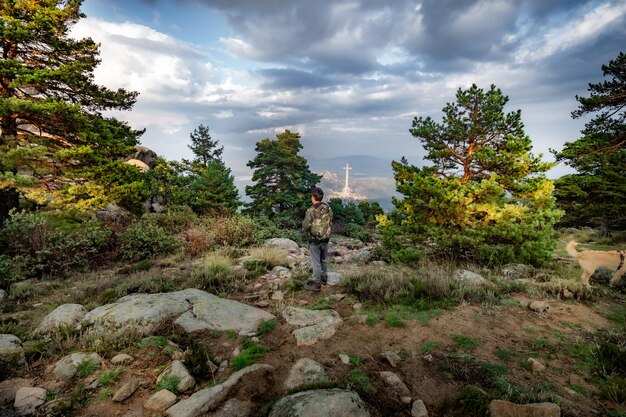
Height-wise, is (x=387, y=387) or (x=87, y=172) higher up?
(x=87, y=172)

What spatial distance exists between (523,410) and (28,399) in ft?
16.2

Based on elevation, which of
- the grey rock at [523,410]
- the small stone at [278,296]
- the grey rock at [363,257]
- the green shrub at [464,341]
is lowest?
the grey rock at [363,257]

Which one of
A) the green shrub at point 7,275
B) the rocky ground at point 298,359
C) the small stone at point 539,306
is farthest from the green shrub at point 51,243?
the small stone at point 539,306

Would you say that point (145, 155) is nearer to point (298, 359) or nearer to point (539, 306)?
point (298, 359)

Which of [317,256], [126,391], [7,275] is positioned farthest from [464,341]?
[7,275]

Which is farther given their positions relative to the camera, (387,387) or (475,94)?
(475,94)

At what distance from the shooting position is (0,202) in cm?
1059

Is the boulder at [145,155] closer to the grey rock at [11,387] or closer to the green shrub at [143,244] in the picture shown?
the green shrub at [143,244]

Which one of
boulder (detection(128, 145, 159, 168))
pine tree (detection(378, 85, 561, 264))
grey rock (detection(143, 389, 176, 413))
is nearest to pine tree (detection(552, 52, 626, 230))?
pine tree (detection(378, 85, 561, 264))

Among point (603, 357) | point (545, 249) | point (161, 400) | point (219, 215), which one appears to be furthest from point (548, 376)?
point (219, 215)

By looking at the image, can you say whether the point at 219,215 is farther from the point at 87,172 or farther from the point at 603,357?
the point at 603,357

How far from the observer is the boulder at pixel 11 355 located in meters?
3.55

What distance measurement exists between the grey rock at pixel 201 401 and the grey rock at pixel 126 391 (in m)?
0.63

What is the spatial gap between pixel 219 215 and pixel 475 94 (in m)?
13.9
